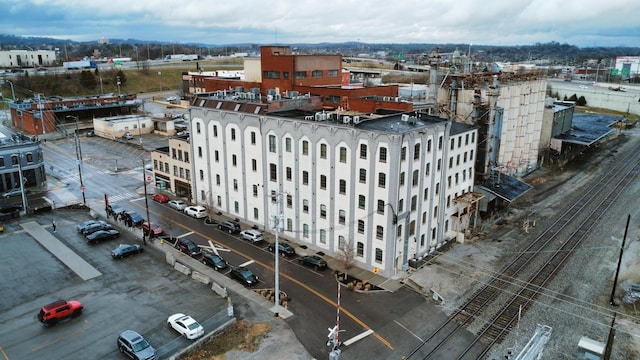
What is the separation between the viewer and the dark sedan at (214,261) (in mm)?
50281

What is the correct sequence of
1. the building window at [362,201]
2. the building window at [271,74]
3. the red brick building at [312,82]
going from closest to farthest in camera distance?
the building window at [362,201] < the red brick building at [312,82] < the building window at [271,74]

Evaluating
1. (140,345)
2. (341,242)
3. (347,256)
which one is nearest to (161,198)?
(341,242)

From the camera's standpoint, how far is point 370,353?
36.5 metres

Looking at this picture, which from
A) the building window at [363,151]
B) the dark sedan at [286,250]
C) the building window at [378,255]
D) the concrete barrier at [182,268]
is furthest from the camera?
the dark sedan at [286,250]

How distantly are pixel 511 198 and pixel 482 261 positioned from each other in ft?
44.4

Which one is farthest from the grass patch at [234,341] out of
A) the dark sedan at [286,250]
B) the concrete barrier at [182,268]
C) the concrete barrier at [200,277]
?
the dark sedan at [286,250]

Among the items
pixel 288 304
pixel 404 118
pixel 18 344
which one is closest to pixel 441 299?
pixel 288 304

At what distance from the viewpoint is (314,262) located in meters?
50.2

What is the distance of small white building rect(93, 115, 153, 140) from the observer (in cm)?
11712

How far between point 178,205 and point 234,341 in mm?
35150

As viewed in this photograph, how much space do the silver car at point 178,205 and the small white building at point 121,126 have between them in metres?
56.7

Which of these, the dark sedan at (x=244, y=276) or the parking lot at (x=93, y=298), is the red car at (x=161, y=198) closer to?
the parking lot at (x=93, y=298)

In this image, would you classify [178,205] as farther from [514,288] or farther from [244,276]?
[514,288]

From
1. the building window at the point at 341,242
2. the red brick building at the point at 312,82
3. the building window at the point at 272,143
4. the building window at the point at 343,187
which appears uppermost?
the red brick building at the point at 312,82
